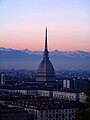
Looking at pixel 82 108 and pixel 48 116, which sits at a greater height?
pixel 82 108

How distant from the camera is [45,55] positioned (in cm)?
Answer: 2953

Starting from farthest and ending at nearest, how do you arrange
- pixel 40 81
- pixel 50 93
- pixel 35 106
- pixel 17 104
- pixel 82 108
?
pixel 40 81, pixel 50 93, pixel 17 104, pixel 35 106, pixel 82 108

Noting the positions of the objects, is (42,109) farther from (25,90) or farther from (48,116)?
(25,90)

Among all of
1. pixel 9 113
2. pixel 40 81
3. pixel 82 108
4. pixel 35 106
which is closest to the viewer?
pixel 82 108

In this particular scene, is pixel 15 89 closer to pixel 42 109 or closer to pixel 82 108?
pixel 42 109

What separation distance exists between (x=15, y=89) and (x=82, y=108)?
63.4 ft

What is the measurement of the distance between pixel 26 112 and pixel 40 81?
18744mm

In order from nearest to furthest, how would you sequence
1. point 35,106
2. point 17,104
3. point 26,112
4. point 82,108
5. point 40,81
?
point 82,108 < point 26,112 < point 35,106 < point 17,104 < point 40,81

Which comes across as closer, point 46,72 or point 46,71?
point 46,72

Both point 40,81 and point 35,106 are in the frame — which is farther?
point 40,81

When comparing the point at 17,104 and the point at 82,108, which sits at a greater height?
the point at 82,108

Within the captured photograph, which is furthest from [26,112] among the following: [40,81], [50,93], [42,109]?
[40,81]

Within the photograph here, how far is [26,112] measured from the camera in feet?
33.7

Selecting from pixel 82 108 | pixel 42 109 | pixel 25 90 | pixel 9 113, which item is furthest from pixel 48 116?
pixel 25 90
